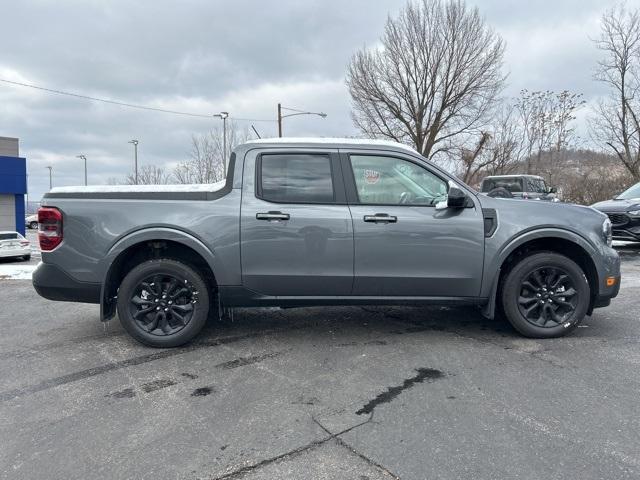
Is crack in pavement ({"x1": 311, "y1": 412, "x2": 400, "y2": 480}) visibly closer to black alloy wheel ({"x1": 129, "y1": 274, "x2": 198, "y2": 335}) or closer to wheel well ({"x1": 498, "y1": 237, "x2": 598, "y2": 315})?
black alloy wheel ({"x1": 129, "y1": 274, "x2": 198, "y2": 335})

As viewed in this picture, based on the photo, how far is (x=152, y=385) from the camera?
3.68m

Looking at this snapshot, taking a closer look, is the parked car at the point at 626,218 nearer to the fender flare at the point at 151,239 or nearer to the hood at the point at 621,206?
the hood at the point at 621,206

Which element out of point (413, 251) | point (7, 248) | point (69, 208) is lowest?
point (7, 248)

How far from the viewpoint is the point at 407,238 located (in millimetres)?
4348

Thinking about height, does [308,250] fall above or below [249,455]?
above

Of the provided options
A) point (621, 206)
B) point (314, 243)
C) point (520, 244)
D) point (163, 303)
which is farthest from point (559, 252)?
point (621, 206)

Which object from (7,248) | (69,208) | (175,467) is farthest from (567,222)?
(7,248)

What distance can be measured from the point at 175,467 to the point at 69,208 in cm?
276

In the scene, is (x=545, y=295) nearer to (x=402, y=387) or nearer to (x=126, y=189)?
(x=402, y=387)

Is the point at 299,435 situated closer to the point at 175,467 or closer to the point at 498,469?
the point at 175,467

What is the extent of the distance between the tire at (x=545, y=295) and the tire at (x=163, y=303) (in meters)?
2.90

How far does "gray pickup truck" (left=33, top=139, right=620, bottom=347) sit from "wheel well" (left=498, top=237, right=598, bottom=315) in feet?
0.10

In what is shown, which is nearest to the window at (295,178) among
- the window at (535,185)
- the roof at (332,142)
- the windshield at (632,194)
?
the roof at (332,142)

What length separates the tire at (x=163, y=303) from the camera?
436 centimetres
